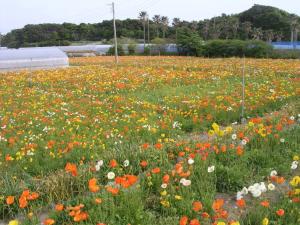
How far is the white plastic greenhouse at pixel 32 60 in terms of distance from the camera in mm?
34469

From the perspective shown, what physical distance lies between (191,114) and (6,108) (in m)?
6.38

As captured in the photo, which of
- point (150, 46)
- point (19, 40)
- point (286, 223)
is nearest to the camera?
point (286, 223)

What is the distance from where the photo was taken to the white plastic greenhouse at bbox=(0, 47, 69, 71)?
34.5 meters

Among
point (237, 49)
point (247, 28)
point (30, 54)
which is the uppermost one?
point (247, 28)

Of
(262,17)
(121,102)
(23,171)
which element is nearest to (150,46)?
(262,17)

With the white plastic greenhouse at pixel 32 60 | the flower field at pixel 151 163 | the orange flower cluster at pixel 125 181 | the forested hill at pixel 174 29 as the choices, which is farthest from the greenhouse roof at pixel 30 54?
the forested hill at pixel 174 29

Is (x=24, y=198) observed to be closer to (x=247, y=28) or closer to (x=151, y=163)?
(x=151, y=163)

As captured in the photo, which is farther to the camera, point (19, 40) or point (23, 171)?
point (19, 40)

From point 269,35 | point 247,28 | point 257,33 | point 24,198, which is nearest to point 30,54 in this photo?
point 24,198

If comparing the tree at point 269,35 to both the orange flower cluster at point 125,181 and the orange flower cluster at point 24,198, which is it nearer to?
the orange flower cluster at point 125,181

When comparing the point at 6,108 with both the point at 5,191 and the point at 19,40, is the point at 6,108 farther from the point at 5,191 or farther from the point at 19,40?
the point at 19,40

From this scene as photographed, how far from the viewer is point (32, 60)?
114 feet

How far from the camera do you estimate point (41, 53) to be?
120ft

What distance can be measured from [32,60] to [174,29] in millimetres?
61785
